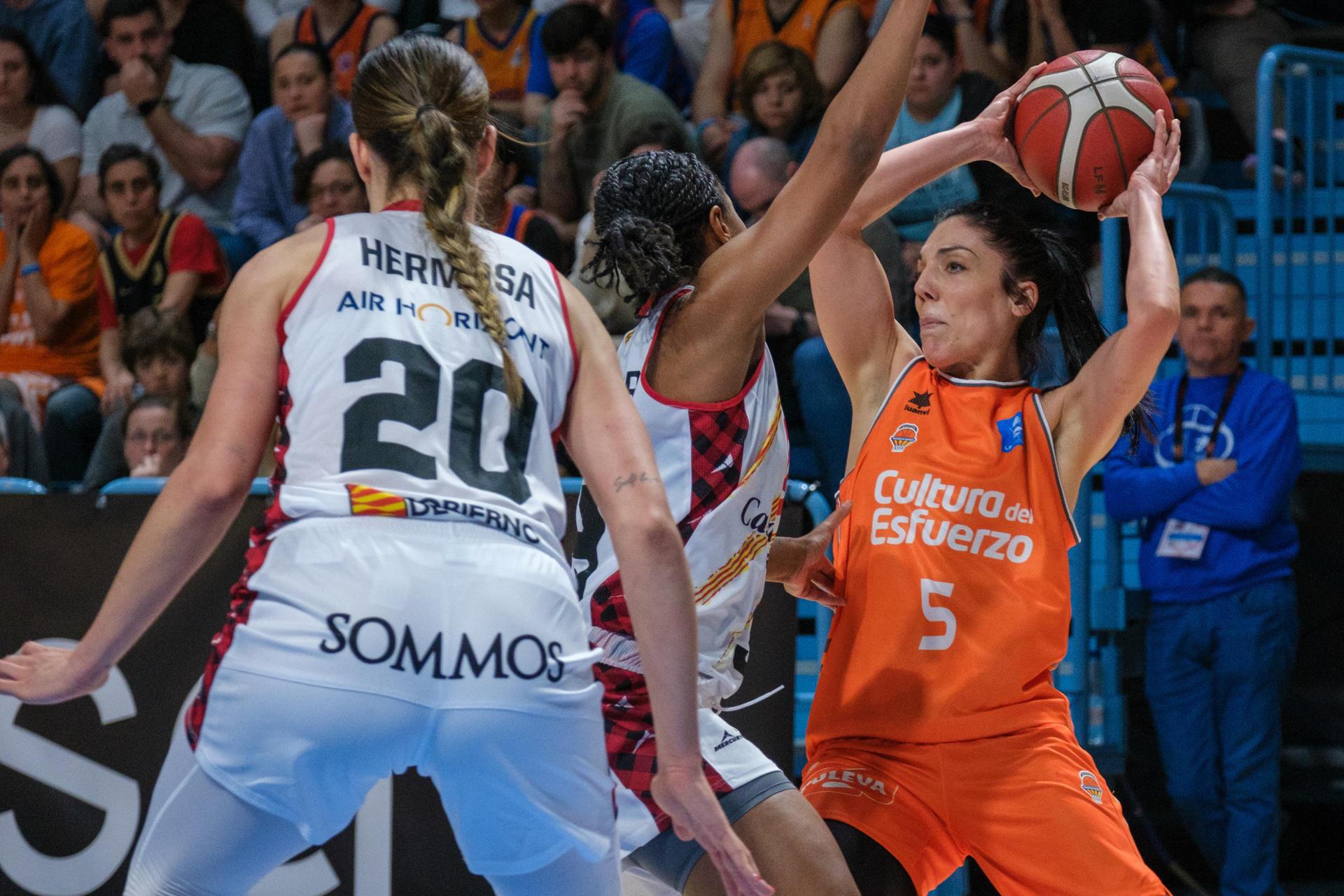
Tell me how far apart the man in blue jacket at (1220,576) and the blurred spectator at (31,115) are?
598 centimetres

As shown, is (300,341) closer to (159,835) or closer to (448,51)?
(448,51)

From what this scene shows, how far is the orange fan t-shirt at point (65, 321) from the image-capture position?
22.4ft

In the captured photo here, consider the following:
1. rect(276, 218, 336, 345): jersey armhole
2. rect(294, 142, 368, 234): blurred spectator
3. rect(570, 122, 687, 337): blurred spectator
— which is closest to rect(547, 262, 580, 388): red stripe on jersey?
rect(276, 218, 336, 345): jersey armhole

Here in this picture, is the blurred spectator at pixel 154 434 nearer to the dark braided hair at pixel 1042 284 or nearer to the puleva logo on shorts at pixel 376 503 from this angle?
the dark braided hair at pixel 1042 284

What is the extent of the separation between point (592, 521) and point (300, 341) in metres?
0.99

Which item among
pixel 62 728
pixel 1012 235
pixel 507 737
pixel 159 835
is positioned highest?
pixel 1012 235

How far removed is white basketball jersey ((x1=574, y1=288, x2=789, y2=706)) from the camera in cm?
264

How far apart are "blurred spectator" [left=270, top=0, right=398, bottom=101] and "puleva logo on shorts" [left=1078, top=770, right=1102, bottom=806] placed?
19.2 feet

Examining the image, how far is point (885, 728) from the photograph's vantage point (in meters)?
2.88

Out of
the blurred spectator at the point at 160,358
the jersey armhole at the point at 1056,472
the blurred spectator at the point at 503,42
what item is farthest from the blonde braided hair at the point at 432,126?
the blurred spectator at the point at 503,42

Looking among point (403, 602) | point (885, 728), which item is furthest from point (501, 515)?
point (885, 728)

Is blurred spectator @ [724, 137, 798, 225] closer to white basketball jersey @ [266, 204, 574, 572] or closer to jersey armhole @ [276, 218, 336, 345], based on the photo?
white basketball jersey @ [266, 204, 574, 572]

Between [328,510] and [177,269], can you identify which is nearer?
[328,510]

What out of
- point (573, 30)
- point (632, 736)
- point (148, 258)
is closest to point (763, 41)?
point (573, 30)
